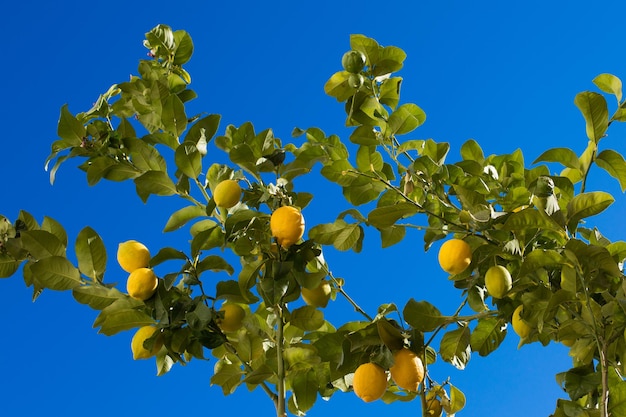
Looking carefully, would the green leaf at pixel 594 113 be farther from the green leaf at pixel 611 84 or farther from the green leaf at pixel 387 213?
the green leaf at pixel 387 213

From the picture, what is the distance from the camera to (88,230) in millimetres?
1477

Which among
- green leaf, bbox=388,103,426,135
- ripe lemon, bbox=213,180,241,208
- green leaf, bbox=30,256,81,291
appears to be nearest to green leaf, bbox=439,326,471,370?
green leaf, bbox=388,103,426,135

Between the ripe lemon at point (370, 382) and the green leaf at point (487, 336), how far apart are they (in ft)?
1.08

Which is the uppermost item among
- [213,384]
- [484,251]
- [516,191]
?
[516,191]

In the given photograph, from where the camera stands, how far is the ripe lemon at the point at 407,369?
136cm

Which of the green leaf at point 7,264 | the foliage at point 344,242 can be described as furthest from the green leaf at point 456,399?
the green leaf at point 7,264

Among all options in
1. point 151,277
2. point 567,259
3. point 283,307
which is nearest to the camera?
point 567,259

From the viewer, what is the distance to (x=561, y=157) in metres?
1.46

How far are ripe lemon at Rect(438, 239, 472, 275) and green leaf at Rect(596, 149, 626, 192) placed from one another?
33cm

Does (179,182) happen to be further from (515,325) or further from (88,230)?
(515,325)

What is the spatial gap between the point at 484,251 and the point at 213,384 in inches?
25.6

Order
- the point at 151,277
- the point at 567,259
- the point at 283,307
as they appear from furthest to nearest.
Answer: the point at 283,307
the point at 151,277
the point at 567,259

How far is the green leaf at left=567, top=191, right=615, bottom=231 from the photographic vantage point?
126 centimetres

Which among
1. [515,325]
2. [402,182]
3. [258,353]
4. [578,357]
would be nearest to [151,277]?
[258,353]
